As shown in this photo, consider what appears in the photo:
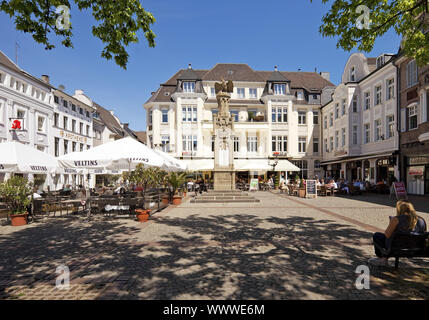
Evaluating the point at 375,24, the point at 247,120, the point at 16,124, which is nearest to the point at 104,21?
the point at 375,24

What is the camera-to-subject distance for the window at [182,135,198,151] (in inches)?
1332

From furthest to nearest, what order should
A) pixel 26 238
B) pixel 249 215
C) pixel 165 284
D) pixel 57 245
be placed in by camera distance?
1. pixel 249 215
2. pixel 26 238
3. pixel 57 245
4. pixel 165 284

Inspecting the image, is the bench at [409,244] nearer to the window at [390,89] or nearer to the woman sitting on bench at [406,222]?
the woman sitting on bench at [406,222]

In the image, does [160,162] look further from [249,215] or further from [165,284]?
[165,284]

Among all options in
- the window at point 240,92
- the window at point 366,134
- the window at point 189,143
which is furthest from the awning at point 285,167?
the window at point 240,92

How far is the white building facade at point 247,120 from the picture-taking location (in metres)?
33.7

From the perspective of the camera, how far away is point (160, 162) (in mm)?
9445

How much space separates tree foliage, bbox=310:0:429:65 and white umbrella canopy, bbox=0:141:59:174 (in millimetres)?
10862

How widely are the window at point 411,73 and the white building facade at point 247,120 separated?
49.6 ft

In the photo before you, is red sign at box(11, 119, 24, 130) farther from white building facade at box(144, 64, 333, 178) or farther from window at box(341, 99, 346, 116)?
window at box(341, 99, 346, 116)

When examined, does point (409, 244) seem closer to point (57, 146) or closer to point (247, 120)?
point (247, 120)

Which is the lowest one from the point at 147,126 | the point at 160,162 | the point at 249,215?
the point at 249,215
